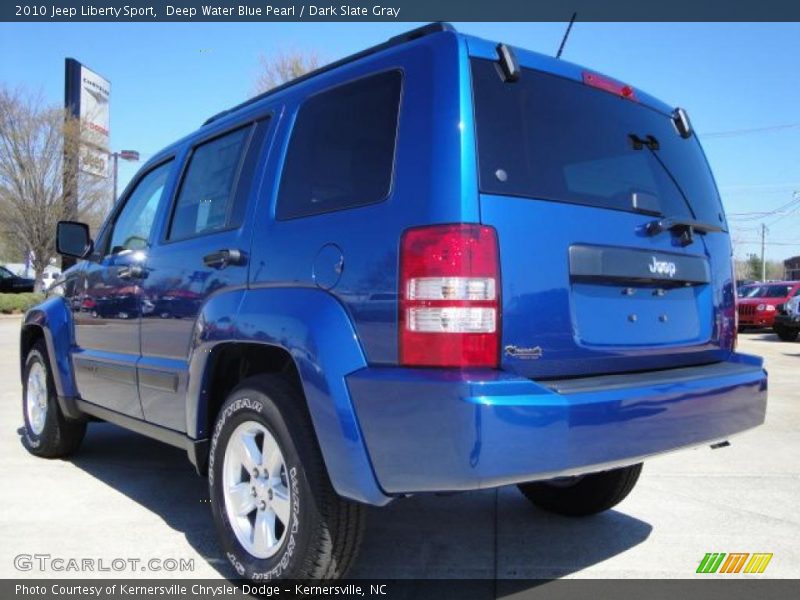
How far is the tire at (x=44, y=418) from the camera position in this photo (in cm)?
493

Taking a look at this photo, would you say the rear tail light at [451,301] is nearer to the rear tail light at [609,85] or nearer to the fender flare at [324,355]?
the fender flare at [324,355]

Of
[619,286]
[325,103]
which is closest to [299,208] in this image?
[325,103]

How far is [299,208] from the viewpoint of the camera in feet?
9.31

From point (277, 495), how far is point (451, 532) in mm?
1275

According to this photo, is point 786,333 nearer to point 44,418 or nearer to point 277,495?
point 44,418

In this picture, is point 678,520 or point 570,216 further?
point 678,520

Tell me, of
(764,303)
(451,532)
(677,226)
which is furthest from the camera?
(764,303)

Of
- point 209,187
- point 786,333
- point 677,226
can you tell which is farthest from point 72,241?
point 786,333

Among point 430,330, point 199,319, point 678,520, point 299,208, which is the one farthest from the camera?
point 678,520

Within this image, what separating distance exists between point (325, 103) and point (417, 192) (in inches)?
32.3

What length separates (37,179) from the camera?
2605 centimetres

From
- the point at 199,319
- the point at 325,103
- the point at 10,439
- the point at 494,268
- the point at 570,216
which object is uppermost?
the point at 325,103

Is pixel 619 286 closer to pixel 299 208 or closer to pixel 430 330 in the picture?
pixel 430 330

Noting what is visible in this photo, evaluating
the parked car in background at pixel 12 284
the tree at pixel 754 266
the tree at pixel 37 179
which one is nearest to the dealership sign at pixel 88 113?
the tree at pixel 37 179
